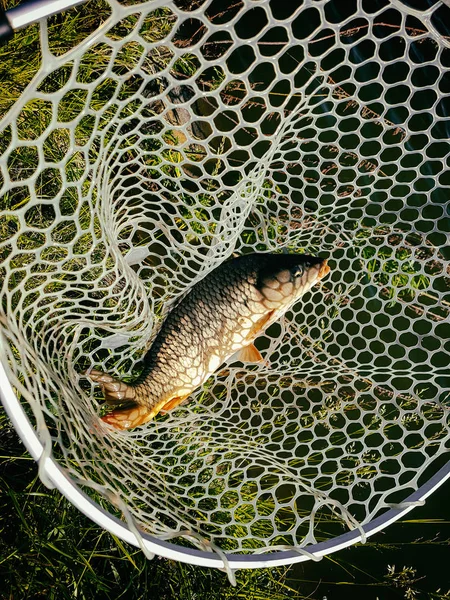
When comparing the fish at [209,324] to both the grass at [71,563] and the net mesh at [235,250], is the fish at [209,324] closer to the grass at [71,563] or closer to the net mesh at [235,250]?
the net mesh at [235,250]

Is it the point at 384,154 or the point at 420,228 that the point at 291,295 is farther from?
the point at 384,154

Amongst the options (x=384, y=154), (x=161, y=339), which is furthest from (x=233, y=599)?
(x=384, y=154)

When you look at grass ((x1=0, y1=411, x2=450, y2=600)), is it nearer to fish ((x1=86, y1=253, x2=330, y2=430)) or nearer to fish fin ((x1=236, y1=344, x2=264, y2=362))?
fish ((x1=86, y1=253, x2=330, y2=430))

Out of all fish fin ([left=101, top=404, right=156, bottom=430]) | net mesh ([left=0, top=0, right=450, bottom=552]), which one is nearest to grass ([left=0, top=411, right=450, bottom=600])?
net mesh ([left=0, top=0, right=450, bottom=552])

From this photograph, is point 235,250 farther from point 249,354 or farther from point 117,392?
point 117,392

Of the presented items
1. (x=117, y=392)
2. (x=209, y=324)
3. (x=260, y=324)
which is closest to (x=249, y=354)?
(x=260, y=324)

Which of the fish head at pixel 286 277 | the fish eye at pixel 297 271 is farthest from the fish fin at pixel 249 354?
the fish eye at pixel 297 271
